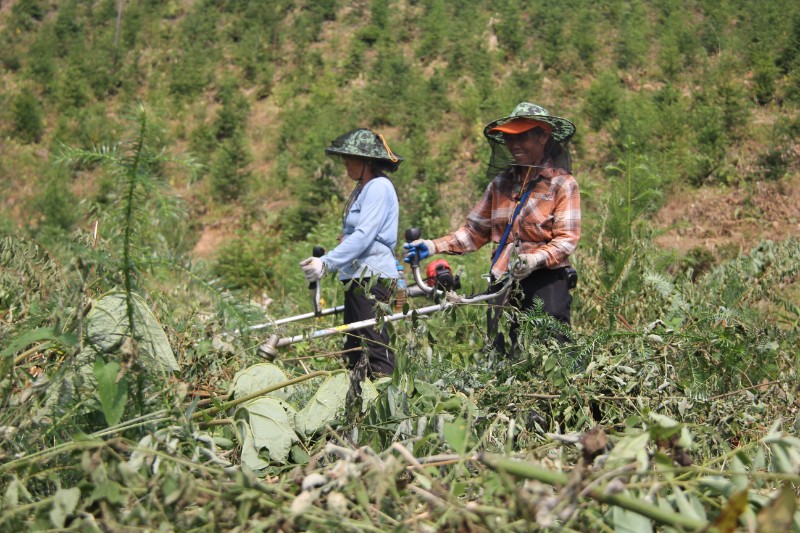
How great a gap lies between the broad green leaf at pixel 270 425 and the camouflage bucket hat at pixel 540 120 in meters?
1.88

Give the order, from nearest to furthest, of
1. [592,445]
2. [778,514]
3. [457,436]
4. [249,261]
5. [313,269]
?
[778,514] → [592,445] → [457,436] → [313,269] → [249,261]

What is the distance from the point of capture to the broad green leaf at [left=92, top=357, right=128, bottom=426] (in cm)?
143

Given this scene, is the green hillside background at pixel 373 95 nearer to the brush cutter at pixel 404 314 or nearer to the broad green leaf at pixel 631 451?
the brush cutter at pixel 404 314

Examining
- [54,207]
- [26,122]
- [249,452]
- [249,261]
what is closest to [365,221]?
[249,452]

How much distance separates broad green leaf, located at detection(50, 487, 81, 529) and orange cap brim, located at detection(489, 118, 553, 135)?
2.60m

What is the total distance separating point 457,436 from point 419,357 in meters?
0.99

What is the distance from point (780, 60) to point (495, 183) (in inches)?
457

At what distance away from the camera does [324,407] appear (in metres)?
2.02

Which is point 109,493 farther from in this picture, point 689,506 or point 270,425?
point 689,506

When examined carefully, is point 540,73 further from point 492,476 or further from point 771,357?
point 492,476

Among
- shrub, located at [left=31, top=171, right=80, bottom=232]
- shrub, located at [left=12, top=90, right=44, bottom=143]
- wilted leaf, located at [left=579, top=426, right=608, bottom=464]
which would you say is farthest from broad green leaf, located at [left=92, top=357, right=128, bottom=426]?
shrub, located at [left=12, top=90, right=44, bottom=143]

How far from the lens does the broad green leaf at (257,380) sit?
210cm

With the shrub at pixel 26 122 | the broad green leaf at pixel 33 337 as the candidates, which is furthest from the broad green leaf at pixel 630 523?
the shrub at pixel 26 122

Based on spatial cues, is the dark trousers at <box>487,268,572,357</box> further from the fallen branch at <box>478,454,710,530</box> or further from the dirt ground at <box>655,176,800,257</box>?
the dirt ground at <box>655,176,800,257</box>
